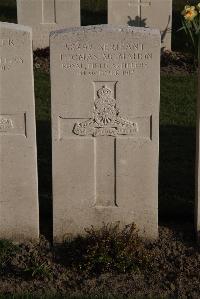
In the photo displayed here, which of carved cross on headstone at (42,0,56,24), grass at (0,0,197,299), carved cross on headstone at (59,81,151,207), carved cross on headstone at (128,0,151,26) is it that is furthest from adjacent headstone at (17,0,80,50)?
carved cross on headstone at (59,81,151,207)

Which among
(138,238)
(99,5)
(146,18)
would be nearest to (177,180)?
(138,238)

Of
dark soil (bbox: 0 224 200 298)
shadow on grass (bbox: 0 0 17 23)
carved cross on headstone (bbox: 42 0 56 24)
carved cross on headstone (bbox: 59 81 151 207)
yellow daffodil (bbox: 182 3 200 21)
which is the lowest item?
dark soil (bbox: 0 224 200 298)

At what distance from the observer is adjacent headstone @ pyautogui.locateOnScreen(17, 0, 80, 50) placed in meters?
12.0

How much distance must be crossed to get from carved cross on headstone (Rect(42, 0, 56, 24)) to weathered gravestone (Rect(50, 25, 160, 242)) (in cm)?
695

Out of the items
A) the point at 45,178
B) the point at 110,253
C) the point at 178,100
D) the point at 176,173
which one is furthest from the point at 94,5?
the point at 110,253

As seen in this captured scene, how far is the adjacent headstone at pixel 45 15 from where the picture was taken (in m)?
12.0

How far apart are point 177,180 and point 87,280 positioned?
213 cm

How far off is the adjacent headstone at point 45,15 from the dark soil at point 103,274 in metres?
6.89

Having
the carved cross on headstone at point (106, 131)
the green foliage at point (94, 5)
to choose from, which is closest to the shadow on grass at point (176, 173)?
the carved cross on headstone at point (106, 131)

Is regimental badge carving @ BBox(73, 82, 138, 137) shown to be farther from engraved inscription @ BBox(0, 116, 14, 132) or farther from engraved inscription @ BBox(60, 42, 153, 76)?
engraved inscription @ BBox(0, 116, 14, 132)

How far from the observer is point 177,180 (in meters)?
7.17

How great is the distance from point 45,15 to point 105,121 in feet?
23.2

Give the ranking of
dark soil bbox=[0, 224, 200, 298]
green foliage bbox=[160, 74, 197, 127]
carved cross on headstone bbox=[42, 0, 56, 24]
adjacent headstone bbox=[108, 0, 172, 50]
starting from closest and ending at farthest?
dark soil bbox=[0, 224, 200, 298]
green foliage bbox=[160, 74, 197, 127]
adjacent headstone bbox=[108, 0, 172, 50]
carved cross on headstone bbox=[42, 0, 56, 24]

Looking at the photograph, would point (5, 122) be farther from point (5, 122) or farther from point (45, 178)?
point (45, 178)
